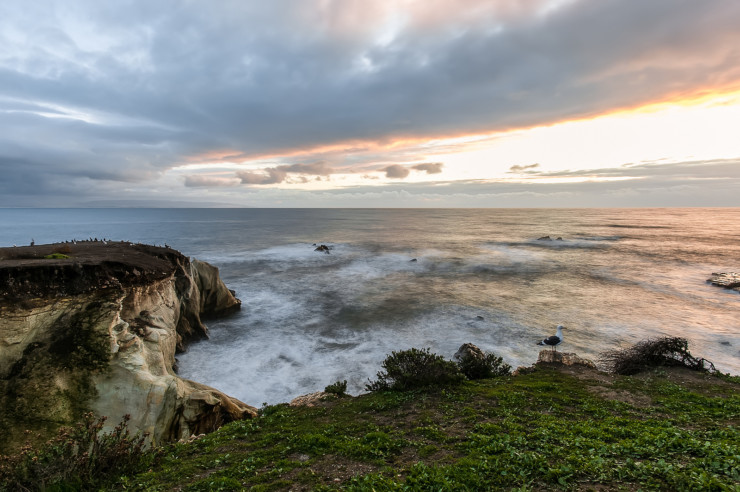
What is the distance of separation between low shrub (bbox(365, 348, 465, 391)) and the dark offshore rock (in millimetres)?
39318

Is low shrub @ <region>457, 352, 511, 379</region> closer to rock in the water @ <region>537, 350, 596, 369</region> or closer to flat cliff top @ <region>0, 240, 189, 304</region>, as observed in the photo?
rock in the water @ <region>537, 350, 596, 369</region>

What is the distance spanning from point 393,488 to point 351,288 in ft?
98.7

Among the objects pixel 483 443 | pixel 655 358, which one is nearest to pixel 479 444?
pixel 483 443

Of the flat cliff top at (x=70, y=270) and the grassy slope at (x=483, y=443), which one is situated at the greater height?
the flat cliff top at (x=70, y=270)

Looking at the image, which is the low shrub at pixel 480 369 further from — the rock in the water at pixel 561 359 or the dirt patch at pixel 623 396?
the dirt patch at pixel 623 396

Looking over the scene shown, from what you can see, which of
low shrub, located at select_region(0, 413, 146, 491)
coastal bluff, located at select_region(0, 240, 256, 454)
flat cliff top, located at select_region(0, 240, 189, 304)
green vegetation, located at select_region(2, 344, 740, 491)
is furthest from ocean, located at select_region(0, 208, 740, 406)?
low shrub, located at select_region(0, 413, 146, 491)

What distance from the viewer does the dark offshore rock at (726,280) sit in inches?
1332

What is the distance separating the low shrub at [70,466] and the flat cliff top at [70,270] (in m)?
6.15

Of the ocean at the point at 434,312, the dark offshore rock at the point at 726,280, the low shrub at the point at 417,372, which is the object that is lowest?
the dark offshore rock at the point at 726,280

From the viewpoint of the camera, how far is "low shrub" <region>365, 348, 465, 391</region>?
12.0 meters

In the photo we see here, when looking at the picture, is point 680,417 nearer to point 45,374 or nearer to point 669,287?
point 45,374

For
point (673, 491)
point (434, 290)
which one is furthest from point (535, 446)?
point (434, 290)

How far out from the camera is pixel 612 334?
22.5 meters

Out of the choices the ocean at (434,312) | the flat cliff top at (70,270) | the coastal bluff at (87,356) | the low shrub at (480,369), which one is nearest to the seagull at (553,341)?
the ocean at (434,312)
